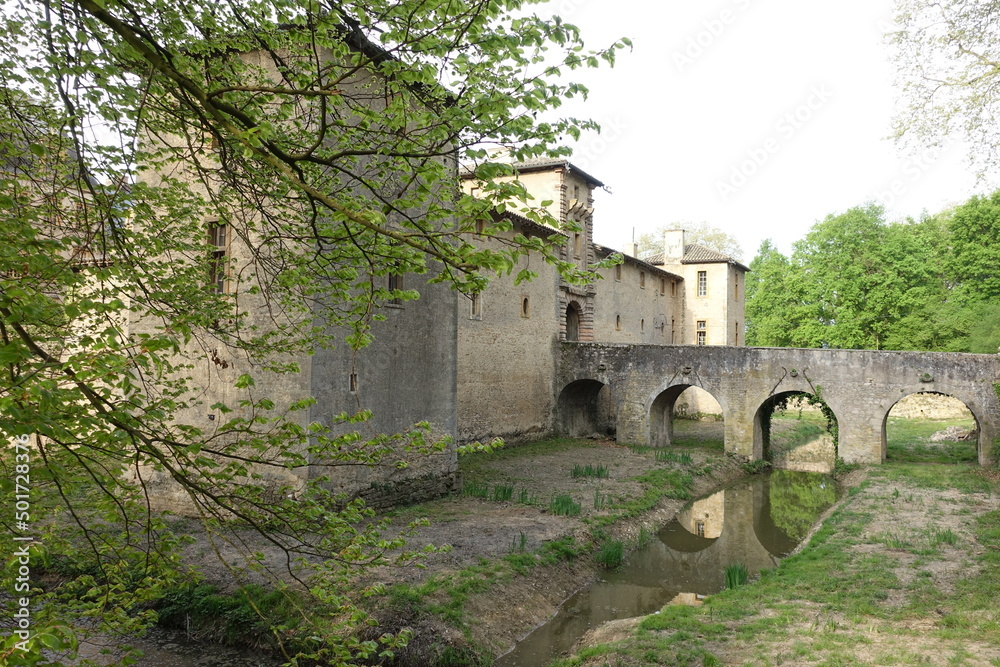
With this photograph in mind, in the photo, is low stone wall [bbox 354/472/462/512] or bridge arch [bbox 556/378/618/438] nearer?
low stone wall [bbox 354/472/462/512]

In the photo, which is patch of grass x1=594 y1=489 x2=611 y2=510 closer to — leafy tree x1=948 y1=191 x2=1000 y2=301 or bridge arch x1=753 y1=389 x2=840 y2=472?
bridge arch x1=753 y1=389 x2=840 y2=472

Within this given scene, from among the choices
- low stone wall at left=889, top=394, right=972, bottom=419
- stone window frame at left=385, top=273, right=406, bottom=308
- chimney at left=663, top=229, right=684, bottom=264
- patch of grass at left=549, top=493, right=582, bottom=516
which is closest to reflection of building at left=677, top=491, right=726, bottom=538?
patch of grass at left=549, top=493, right=582, bottom=516

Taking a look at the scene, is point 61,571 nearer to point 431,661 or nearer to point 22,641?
point 431,661

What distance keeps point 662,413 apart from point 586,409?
3.82 meters

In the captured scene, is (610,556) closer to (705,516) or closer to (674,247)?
(705,516)

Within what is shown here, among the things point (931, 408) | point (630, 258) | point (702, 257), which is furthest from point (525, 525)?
point (931, 408)

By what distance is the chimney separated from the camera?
38438 millimetres

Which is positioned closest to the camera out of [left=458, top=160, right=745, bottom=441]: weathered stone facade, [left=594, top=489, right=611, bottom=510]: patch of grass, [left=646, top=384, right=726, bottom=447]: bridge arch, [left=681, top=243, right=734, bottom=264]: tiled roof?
[left=594, top=489, right=611, bottom=510]: patch of grass

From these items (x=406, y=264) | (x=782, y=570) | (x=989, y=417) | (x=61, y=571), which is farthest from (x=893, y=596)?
(x=989, y=417)

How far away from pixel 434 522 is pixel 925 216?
44912mm

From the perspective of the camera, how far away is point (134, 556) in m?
4.52

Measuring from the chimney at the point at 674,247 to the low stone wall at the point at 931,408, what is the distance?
576 inches

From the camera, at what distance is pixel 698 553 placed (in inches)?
534

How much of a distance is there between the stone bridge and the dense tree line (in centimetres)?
1036
